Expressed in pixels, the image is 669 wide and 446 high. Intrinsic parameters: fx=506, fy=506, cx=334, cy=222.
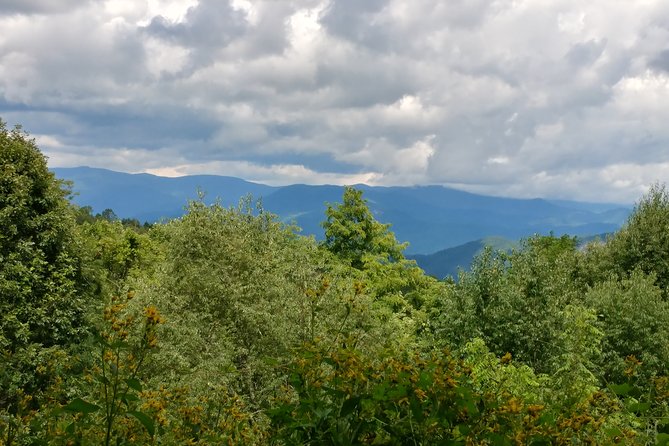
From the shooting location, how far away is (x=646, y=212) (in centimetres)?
4225

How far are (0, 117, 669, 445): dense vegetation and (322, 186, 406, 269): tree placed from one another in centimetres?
494

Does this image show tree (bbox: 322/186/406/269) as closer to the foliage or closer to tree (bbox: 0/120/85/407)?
tree (bbox: 0/120/85/407)

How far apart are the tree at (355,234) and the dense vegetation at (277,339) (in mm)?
4942

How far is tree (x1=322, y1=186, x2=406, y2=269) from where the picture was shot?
1724 inches

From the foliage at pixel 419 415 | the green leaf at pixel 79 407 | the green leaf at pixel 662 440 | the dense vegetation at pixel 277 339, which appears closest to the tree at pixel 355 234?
the dense vegetation at pixel 277 339

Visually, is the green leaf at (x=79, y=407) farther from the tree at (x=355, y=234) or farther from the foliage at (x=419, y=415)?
the tree at (x=355, y=234)

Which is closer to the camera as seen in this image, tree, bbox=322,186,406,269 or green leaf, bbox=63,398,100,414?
green leaf, bbox=63,398,100,414

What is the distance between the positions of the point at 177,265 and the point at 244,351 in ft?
23.4

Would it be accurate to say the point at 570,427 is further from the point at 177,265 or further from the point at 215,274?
the point at 177,265

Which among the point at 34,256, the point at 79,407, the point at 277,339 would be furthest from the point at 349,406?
the point at 34,256

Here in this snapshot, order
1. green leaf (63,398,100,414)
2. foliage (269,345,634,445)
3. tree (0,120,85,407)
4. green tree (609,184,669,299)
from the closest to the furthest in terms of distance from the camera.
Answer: green leaf (63,398,100,414)
foliage (269,345,634,445)
tree (0,120,85,407)
green tree (609,184,669,299)

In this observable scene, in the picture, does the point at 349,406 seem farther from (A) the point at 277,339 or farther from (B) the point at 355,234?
(B) the point at 355,234

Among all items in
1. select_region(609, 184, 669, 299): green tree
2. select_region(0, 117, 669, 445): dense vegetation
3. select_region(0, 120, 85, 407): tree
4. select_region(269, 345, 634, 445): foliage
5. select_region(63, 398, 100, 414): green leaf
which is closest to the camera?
select_region(63, 398, 100, 414): green leaf

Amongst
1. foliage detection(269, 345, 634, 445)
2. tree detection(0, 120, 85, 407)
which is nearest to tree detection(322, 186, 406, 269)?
tree detection(0, 120, 85, 407)
